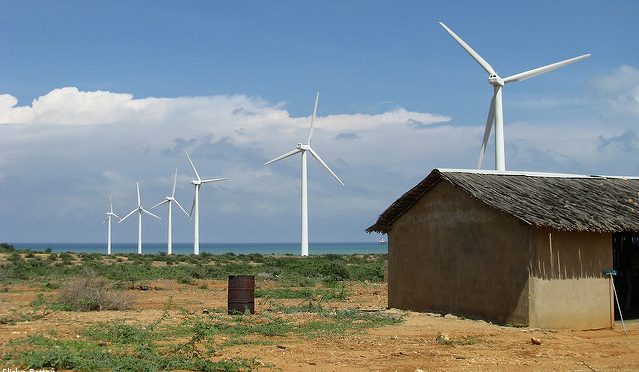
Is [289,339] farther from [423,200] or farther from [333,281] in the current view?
[333,281]

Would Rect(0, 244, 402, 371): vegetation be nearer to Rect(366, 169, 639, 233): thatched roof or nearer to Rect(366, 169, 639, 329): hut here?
Rect(366, 169, 639, 329): hut

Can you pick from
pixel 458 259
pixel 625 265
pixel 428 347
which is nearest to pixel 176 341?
pixel 428 347

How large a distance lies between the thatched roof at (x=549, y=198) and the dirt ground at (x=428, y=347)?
230 centimetres

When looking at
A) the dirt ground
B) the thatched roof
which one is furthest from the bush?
the thatched roof

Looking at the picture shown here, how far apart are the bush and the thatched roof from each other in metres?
6.85

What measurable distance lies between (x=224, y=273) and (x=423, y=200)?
64.5 feet

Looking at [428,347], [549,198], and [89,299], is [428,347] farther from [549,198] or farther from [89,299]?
[89,299]

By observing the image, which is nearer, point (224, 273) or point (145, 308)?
point (145, 308)

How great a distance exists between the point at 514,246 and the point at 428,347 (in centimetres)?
407

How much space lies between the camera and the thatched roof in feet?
51.3

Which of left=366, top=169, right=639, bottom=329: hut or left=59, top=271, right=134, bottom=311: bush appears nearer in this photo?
left=366, top=169, right=639, bottom=329: hut

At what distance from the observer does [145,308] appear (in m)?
20.1

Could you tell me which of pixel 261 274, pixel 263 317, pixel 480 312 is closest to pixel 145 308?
pixel 263 317

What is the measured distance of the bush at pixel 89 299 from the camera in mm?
18609
